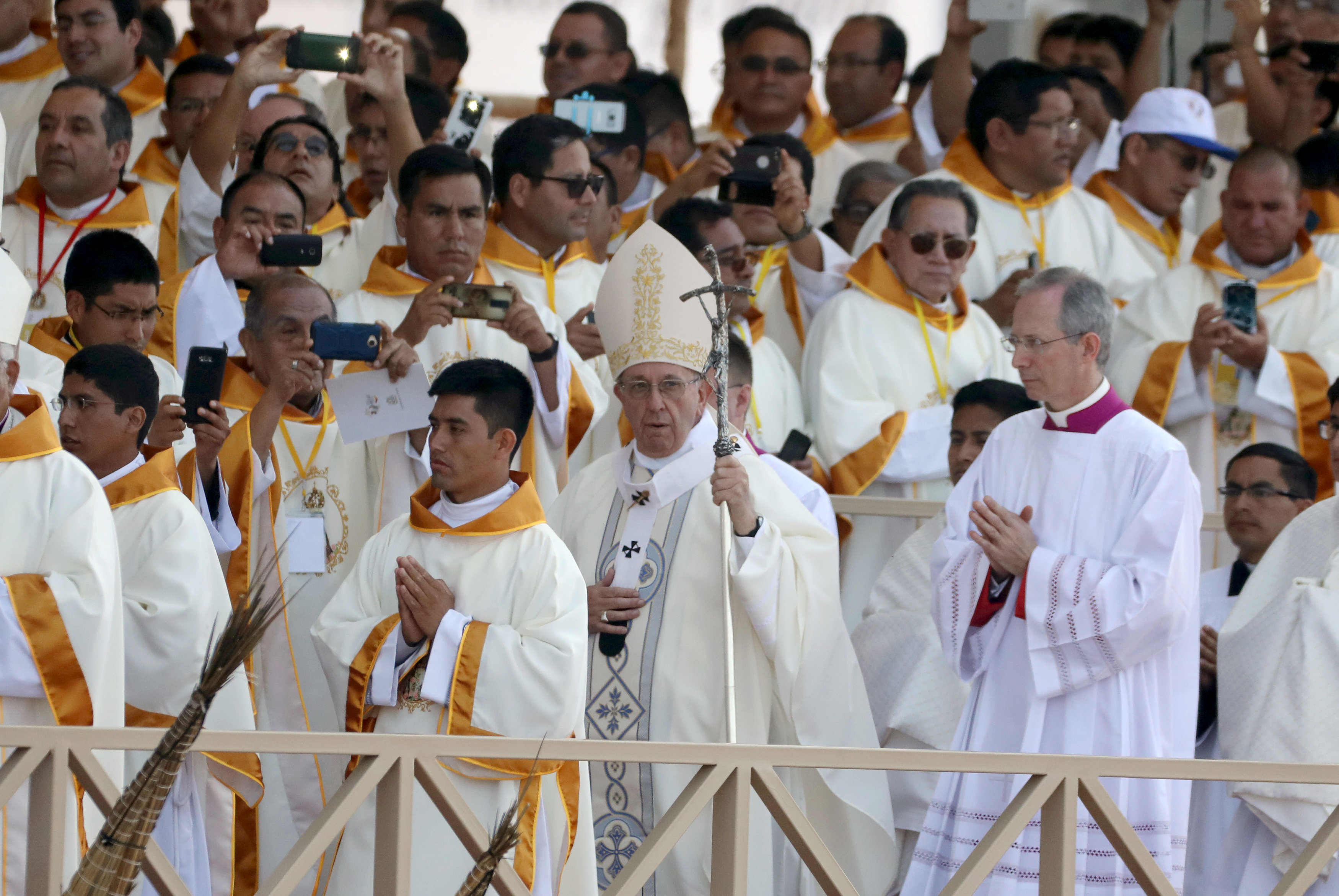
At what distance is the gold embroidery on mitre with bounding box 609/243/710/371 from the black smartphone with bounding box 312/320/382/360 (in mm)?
674

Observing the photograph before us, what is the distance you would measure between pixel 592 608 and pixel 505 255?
1874mm

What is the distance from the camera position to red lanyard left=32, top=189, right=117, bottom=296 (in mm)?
6441

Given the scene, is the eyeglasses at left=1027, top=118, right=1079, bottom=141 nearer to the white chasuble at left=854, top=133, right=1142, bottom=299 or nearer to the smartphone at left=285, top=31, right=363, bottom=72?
the white chasuble at left=854, top=133, right=1142, bottom=299

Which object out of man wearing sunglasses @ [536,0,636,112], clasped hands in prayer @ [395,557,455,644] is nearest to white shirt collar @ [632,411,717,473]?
clasped hands in prayer @ [395,557,455,644]

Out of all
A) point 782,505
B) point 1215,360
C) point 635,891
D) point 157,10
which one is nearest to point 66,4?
point 157,10

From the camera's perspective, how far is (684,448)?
200 inches

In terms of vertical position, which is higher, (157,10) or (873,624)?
(157,10)

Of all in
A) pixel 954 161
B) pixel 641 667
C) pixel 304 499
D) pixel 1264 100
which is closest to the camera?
pixel 641 667

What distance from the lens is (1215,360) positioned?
6797 millimetres

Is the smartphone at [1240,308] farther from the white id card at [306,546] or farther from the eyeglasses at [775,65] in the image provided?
the white id card at [306,546]

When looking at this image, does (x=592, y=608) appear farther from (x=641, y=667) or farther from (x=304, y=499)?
(x=304, y=499)

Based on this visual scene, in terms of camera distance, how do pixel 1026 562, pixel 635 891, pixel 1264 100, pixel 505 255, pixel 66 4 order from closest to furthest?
1. pixel 635 891
2. pixel 1026 562
3. pixel 505 255
4. pixel 66 4
5. pixel 1264 100

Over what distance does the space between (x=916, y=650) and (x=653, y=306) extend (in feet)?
4.48

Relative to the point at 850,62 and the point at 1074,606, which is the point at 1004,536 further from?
the point at 850,62
